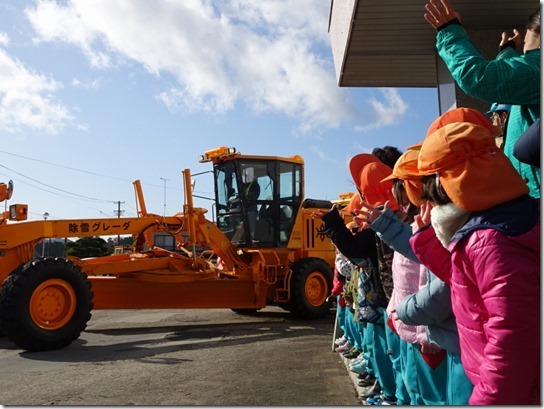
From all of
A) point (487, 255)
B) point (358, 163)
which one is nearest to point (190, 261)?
point (358, 163)

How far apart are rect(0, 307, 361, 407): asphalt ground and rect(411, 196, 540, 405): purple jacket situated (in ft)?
10.2

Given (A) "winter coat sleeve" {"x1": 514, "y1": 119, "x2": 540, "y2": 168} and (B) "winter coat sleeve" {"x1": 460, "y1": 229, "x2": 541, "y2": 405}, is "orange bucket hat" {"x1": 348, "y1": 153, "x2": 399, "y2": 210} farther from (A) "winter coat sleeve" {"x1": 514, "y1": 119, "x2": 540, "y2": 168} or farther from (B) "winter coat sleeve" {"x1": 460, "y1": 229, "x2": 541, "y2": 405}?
(B) "winter coat sleeve" {"x1": 460, "y1": 229, "x2": 541, "y2": 405}

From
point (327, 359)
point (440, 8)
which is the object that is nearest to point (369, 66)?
point (327, 359)

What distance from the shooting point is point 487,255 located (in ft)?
6.23

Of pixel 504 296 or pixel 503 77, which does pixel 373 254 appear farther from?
pixel 504 296

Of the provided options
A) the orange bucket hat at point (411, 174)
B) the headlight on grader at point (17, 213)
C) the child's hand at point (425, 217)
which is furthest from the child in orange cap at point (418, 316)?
the headlight on grader at point (17, 213)

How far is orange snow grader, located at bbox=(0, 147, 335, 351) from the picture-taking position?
8.24 meters

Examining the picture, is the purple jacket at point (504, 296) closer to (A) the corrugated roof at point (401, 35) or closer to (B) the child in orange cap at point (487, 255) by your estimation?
(B) the child in orange cap at point (487, 255)

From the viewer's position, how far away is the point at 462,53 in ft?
8.47

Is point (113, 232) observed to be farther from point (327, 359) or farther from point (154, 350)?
point (327, 359)

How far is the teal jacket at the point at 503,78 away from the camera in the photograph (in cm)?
241

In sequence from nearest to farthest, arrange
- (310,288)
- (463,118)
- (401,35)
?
(463,118) → (401,35) → (310,288)

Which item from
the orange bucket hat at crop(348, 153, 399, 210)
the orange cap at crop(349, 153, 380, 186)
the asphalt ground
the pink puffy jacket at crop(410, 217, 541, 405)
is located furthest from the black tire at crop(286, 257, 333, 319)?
the pink puffy jacket at crop(410, 217, 541, 405)

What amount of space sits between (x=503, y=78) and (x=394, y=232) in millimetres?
926
